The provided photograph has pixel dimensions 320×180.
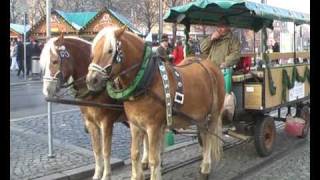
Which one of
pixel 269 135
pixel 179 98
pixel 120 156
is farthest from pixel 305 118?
pixel 179 98

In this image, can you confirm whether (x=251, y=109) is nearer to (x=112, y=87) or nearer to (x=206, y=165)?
(x=206, y=165)

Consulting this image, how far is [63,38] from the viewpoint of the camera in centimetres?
592

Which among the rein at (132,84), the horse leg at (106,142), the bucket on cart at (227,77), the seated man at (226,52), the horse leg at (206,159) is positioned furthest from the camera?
the bucket on cart at (227,77)

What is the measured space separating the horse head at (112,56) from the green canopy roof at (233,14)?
236 centimetres

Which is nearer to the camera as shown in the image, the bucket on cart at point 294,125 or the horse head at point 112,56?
the horse head at point 112,56

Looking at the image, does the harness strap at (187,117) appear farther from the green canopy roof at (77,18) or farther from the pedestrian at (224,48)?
the green canopy roof at (77,18)

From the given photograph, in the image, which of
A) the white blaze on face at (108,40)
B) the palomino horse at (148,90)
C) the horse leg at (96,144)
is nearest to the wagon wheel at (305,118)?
the palomino horse at (148,90)

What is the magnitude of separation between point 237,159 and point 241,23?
267 cm

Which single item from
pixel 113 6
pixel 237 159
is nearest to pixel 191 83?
pixel 237 159

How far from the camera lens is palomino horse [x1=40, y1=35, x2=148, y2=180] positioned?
5660 millimetres

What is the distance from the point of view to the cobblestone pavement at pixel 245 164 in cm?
677

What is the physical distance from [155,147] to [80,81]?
135cm

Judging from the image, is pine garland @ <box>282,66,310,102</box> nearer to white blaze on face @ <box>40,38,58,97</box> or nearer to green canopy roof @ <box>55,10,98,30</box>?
white blaze on face @ <box>40,38,58,97</box>

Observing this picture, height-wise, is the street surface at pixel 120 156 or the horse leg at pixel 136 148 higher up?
the horse leg at pixel 136 148
